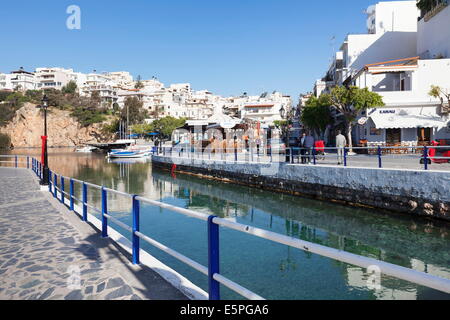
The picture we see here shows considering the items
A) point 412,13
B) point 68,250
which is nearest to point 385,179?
point 68,250

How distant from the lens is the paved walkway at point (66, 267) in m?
4.07

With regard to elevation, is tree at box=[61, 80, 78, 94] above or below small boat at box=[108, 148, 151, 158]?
above

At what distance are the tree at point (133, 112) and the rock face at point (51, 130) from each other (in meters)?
7.66

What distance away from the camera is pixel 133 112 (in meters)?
101

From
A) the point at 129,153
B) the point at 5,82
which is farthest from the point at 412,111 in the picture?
the point at 5,82

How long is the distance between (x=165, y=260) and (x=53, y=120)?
107m

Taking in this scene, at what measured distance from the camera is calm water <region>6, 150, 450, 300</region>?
688 cm

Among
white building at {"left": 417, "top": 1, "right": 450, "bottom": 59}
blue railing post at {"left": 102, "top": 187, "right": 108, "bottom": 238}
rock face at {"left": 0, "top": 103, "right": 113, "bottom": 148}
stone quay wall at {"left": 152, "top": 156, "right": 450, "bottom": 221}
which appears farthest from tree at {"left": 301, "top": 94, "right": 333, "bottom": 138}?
rock face at {"left": 0, "top": 103, "right": 113, "bottom": 148}

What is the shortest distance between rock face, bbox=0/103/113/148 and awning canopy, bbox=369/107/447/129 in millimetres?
85787

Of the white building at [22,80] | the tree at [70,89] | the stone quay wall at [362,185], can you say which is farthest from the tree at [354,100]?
the white building at [22,80]

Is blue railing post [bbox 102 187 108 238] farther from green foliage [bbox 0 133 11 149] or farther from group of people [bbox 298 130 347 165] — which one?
green foliage [bbox 0 133 11 149]

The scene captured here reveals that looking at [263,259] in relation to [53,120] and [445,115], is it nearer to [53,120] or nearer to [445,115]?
[445,115]

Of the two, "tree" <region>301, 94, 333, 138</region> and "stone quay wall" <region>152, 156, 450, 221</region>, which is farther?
"tree" <region>301, 94, 333, 138</region>

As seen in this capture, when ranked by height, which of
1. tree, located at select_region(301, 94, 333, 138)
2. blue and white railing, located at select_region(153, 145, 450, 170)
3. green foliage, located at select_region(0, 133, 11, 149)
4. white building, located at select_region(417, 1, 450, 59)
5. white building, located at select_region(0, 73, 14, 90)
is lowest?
blue and white railing, located at select_region(153, 145, 450, 170)
